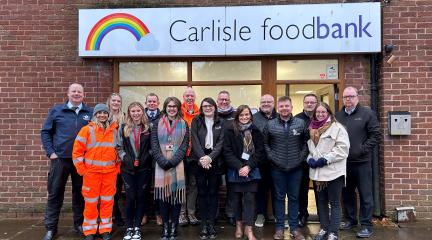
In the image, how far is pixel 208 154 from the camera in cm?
527

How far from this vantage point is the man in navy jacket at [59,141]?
17.7 ft

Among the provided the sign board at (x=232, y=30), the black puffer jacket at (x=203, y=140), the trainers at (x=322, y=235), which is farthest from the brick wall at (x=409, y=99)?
the black puffer jacket at (x=203, y=140)

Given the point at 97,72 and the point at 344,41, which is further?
the point at 97,72

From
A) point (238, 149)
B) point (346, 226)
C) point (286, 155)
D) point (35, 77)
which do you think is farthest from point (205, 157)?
point (35, 77)

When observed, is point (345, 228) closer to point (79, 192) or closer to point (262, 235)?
point (262, 235)

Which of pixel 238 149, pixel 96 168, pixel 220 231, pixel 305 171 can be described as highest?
pixel 238 149

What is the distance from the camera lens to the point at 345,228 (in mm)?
5859

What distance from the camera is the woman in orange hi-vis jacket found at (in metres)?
5.14

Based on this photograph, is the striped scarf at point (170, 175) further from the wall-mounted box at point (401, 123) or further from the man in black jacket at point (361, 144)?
the wall-mounted box at point (401, 123)

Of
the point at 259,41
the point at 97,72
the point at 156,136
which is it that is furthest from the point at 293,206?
the point at 97,72

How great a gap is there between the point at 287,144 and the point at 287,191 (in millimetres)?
660

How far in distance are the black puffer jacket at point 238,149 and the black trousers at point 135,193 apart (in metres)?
1.08

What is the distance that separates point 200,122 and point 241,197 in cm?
112

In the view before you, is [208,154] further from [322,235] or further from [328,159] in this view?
[322,235]
